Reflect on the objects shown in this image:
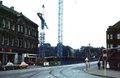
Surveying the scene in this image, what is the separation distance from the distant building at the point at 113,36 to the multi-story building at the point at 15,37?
74.4ft

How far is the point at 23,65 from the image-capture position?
6800 centimetres

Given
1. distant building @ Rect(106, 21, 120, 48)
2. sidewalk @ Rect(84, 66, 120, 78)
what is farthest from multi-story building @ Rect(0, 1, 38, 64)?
sidewalk @ Rect(84, 66, 120, 78)

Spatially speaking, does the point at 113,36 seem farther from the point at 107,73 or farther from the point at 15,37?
the point at 107,73

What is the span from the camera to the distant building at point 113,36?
9569 centimetres

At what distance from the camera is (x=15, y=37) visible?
8056 centimetres

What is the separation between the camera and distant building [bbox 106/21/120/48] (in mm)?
95688

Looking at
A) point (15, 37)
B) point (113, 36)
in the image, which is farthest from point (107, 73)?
point (113, 36)

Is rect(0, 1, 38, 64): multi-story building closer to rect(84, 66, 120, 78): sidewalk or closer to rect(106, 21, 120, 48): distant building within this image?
rect(106, 21, 120, 48): distant building

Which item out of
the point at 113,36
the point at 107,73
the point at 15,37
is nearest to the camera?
the point at 107,73

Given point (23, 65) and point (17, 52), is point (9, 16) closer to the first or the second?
point (17, 52)

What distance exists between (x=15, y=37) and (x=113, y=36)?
32050 mm

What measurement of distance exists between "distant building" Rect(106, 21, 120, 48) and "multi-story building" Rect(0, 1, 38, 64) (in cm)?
2267

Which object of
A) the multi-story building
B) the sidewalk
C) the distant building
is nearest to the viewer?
the sidewalk

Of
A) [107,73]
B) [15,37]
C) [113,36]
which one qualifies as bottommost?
[107,73]
